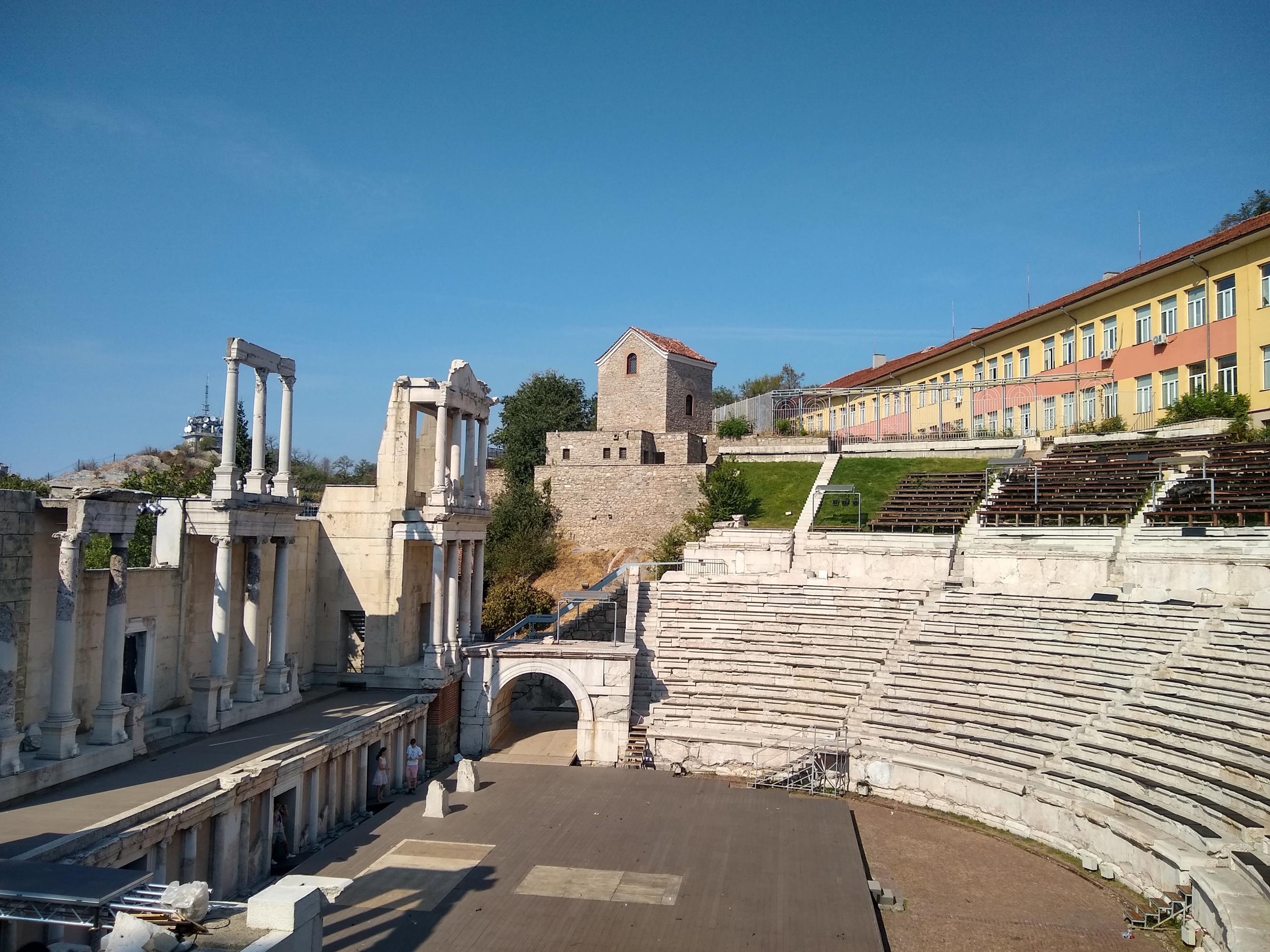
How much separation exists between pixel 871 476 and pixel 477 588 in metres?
18.2

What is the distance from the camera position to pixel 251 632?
2012 cm

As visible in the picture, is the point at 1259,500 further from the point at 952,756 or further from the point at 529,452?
the point at 529,452

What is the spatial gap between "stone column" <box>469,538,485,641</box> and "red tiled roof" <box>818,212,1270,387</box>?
25.5 meters

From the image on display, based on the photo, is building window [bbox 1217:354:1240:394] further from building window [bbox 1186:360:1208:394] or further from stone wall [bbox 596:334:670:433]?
stone wall [bbox 596:334:670:433]

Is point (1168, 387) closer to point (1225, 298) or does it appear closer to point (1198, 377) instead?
point (1198, 377)

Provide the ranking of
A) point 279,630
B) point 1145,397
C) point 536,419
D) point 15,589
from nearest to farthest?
point 15,589, point 279,630, point 1145,397, point 536,419

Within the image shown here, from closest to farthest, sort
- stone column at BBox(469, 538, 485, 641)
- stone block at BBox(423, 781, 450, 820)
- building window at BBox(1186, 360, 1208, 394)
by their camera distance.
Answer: stone block at BBox(423, 781, 450, 820) → stone column at BBox(469, 538, 485, 641) → building window at BBox(1186, 360, 1208, 394)

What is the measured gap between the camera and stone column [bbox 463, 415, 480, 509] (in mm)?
26438

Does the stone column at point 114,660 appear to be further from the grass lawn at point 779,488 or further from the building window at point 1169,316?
the building window at point 1169,316

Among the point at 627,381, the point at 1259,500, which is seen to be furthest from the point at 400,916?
the point at 627,381

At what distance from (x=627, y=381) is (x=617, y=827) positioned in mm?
36220

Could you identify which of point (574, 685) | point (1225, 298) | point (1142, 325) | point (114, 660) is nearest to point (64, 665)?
point (114, 660)

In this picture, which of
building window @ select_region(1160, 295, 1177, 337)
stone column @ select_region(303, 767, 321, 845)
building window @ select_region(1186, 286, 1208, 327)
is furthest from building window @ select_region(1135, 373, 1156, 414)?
stone column @ select_region(303, 767, 321, 845)

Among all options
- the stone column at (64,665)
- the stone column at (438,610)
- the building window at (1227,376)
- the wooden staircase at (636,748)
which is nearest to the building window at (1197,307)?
the building window at (1227,376)
